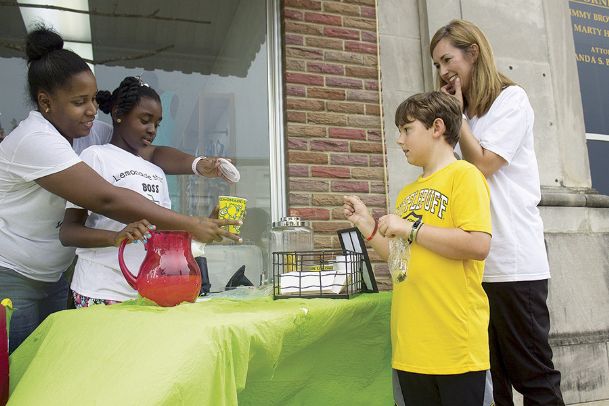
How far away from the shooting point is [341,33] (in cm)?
370

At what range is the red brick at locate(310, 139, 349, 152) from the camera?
11.6ft

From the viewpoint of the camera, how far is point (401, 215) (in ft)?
6.11

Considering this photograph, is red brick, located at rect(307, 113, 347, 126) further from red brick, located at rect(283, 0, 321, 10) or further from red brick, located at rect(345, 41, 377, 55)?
red brick, located at rect(283, 0, 321, 10)

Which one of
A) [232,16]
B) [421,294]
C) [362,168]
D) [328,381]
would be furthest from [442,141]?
[232,16]

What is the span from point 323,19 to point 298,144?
0.93 meters

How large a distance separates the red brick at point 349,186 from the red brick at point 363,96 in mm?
595

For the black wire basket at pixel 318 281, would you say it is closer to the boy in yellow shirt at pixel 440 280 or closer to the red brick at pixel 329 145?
the boy in yellow shirt at pixel 440 280

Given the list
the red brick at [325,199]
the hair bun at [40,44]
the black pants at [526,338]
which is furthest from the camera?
the red brick at [325,199]

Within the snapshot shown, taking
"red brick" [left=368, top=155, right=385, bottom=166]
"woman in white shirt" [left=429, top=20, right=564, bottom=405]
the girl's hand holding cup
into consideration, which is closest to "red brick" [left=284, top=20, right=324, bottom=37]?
"red brick" [left=368, top=155, right=385, bottom=166]

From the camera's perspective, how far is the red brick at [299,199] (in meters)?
3.42

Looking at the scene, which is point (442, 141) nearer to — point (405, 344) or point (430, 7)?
point (405, 344)

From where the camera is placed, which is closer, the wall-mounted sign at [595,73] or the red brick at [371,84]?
the red brick at [371,84]

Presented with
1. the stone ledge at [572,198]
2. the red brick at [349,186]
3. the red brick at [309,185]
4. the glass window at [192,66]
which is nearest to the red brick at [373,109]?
the red brick at [349,186]

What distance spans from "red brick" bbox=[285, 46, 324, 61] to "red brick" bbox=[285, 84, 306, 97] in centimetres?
22
